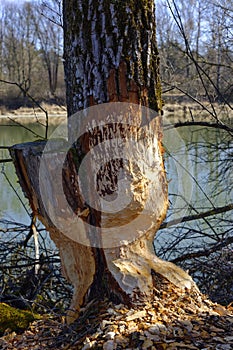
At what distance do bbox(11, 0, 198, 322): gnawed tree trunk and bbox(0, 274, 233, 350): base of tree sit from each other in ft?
0.23

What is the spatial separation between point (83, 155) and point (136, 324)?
0.88 m

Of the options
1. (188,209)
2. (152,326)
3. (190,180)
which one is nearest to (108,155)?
(152,326)

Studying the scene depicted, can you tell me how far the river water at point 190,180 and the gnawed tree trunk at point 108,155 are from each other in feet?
6.73

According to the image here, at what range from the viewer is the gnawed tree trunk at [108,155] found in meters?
2.07

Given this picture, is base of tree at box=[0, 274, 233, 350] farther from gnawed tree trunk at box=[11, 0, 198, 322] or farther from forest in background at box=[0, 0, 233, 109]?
forest in background at box=[0, 0, 233, 109]

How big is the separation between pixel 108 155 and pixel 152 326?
859 mm

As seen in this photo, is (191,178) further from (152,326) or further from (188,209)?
(152,326)

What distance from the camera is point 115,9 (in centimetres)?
207

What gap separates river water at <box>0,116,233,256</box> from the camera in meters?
4.84

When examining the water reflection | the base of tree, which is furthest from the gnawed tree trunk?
the water reflection

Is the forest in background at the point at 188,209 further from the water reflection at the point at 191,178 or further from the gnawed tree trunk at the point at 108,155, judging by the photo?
the gnawed tree trunk at the point at 108,155

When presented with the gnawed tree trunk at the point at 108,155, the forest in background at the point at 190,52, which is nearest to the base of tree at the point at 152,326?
the gnawed tree trunk at the point at 108,155

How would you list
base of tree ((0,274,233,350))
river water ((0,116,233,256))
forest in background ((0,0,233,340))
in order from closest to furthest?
1. base of tree ((0,274,233,350))
2. forest in background ((0,0,233,340))
3. river water ((0,116,233,256))

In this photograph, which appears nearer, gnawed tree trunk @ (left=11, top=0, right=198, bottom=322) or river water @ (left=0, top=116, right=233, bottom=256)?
gnawed tree trunk @ (left=11, top=0, right=198, bottom=322)
